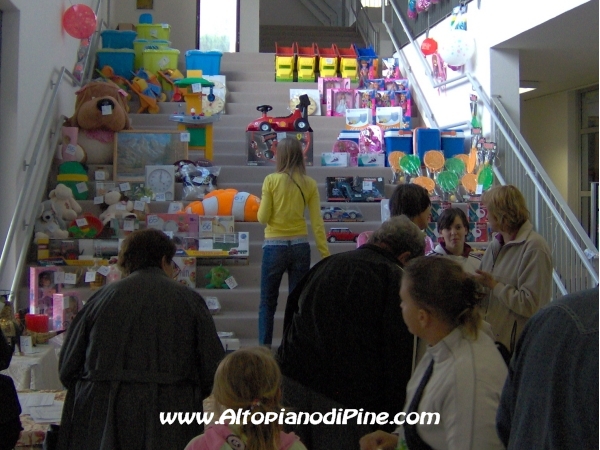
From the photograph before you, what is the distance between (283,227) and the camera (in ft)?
16.9

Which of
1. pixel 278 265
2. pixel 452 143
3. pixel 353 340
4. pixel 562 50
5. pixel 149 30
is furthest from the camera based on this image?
pixel 149 30

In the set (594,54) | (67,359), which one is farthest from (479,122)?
(67,359)

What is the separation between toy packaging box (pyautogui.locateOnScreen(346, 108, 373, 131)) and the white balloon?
106cm

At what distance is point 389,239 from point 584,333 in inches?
50.7

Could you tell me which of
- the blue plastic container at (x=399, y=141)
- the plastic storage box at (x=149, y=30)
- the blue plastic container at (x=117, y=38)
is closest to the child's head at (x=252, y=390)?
the blue plastic container at (x=399, y=141)

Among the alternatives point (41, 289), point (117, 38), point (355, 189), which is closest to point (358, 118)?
point (355, 189)

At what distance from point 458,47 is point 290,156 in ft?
10.5

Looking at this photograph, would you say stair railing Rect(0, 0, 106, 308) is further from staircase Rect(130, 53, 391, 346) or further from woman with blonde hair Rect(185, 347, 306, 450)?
woman with blonde hair Rect(185, 347, 306, 450)

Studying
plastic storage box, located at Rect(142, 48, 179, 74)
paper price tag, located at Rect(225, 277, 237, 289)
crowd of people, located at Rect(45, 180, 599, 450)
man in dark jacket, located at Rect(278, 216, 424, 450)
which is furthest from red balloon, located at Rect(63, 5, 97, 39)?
man in dark jacket, located at Rect(278, 216, 424, 450)

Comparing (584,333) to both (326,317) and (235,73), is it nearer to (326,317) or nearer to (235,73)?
(326,317)

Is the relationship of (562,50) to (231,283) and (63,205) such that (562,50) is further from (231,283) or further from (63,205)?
(63,205)

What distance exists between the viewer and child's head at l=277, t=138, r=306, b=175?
5.15 m

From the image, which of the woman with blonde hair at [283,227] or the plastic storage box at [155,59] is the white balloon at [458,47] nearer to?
the woman with blonde hair at [283,227]

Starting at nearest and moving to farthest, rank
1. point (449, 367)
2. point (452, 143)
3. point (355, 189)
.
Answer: point (449, 367) → point (355, 189) → point (452, 143)
